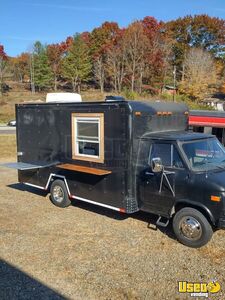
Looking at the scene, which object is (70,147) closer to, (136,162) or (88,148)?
(88,148)

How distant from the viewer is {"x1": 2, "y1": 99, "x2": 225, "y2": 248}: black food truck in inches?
252

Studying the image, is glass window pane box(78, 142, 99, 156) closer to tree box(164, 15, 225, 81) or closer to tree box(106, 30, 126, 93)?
tree box(106, 30, 126, 93)

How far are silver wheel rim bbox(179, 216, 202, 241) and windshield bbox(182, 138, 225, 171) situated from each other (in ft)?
3.18

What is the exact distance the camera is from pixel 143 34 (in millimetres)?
64500

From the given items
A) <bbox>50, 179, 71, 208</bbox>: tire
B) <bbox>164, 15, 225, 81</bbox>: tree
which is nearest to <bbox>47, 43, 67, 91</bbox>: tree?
<bbox>164, 15, 225, 81</bbox>: tree

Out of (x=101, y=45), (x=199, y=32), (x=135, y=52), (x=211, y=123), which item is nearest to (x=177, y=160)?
(x=211, y=123)

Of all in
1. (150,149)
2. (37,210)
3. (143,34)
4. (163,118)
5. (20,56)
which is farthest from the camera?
(20,56)

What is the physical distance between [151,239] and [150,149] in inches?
71.1

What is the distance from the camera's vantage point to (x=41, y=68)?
2736 inches

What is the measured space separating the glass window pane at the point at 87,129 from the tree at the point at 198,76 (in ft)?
156

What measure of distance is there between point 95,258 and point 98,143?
2.75m

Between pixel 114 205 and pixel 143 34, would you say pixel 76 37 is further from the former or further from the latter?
pixel 114 205

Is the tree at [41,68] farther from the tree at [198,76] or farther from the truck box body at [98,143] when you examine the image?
the truck box body at [98,143]

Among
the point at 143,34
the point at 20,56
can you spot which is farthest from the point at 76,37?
the point at 20,56
